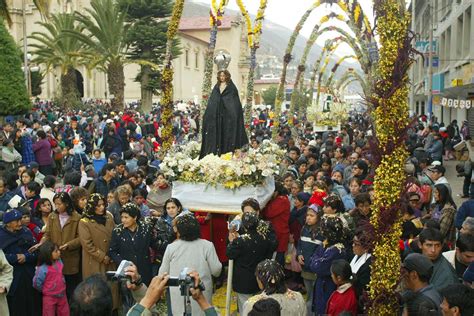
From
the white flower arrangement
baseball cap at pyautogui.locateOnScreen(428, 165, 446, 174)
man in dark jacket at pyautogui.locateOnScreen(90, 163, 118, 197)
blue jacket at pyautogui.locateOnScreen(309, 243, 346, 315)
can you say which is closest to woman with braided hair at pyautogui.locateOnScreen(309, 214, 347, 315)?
blue jacket at pyautogui.locateOnScreen(309, 243, 346, 315)

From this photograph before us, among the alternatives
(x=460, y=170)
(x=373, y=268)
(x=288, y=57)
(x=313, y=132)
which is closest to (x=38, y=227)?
(x=373, y=268)

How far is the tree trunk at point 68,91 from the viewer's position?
38.3m

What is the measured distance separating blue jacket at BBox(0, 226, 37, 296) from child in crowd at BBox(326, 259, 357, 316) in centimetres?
341

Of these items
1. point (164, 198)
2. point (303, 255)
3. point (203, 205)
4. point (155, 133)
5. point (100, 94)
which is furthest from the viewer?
point (100, 94)

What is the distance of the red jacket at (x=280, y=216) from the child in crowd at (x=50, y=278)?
2833mm

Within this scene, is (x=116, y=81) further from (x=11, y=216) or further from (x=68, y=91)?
(x=11, y=216)

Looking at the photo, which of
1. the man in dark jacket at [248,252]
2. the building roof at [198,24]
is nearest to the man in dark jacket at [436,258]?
the man in dark jacket at [248,252]

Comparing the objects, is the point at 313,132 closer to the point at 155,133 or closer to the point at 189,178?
the point at 155,133

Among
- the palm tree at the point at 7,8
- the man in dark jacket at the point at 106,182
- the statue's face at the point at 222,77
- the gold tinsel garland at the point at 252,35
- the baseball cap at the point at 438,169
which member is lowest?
the man in dark jacket at the point at 106,182

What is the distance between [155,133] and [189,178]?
49.6 ft

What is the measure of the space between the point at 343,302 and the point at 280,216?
2.80 m

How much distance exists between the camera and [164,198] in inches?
370

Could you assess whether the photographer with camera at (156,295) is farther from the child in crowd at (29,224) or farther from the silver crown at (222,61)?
the silver crown at (222,61)

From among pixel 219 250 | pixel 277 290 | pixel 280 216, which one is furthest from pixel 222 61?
pixel 277 290
